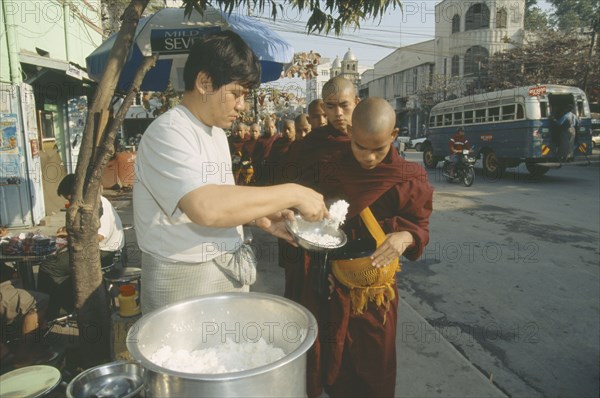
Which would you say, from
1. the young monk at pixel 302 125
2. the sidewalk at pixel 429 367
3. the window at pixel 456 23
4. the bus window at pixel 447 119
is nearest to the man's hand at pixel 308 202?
the sidewalk at pixel 429 367

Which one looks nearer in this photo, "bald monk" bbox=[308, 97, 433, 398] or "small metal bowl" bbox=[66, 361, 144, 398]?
"small metal bowl" bbox=[66, 361, 144, 398]

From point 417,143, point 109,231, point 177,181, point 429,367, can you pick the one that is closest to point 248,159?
point 109,231

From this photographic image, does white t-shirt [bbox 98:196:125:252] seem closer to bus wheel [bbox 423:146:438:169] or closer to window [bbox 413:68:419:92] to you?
bus wheel [bbox 423:146:438:169]

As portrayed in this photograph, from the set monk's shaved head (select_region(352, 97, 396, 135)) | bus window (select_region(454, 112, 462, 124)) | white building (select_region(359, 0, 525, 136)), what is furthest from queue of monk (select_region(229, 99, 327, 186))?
white building (select_region(359, 0, 525, 136))

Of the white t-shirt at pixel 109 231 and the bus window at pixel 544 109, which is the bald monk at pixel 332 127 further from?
the bus window at pixel 544 109

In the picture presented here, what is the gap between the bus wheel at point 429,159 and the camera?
55.4 ft

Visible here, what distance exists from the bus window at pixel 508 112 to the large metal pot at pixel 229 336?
42.6 ft

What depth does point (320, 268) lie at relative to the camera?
2.19 meters

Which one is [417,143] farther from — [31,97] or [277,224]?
[277,224]

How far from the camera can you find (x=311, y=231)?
1.99 metres

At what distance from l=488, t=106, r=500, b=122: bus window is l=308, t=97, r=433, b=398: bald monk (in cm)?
1248

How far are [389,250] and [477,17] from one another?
32.8 m

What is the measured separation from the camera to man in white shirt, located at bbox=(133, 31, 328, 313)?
48.9 inches

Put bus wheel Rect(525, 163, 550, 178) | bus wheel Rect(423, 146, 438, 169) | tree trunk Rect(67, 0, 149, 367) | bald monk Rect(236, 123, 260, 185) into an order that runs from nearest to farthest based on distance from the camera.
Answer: tree trunk Rect(67, 0, 149, 367)
bald monk Rect(236, 123, 260, 185)
bus wheel Rect(525, 163, 550, 178)
bus wheel Rect(423, 146, 438, 169)
